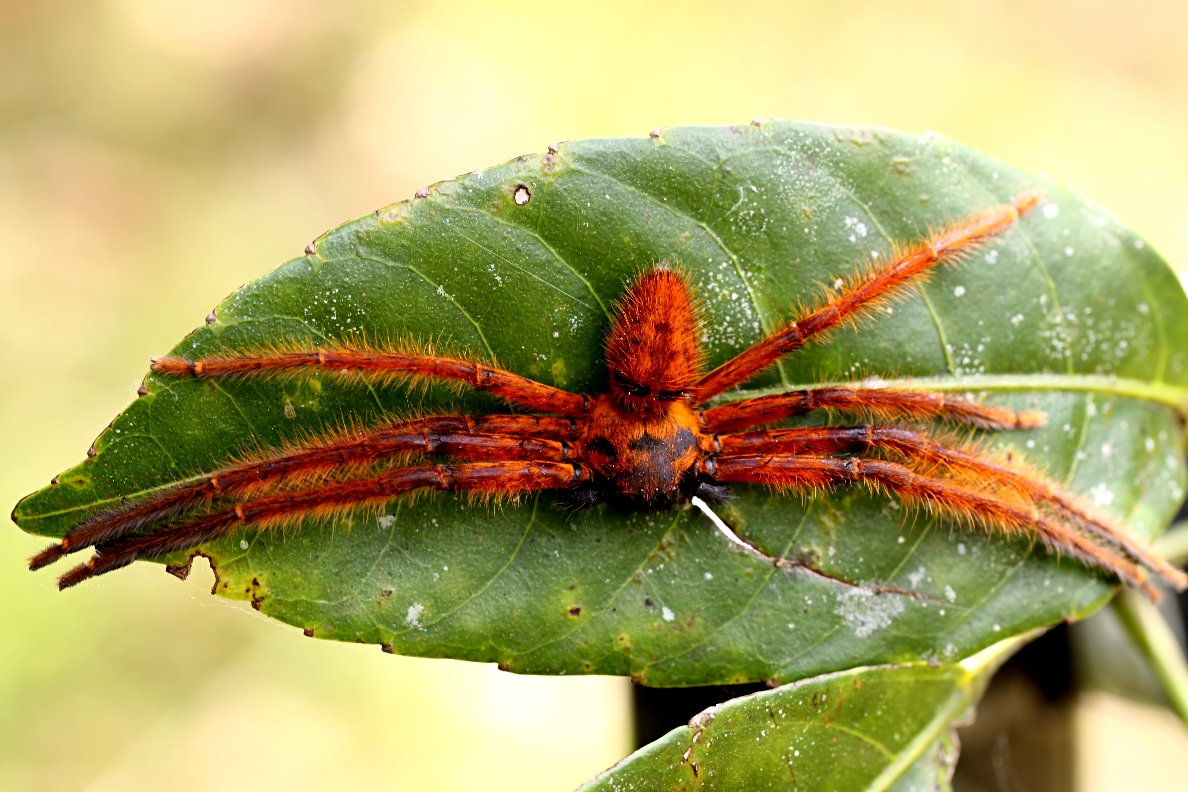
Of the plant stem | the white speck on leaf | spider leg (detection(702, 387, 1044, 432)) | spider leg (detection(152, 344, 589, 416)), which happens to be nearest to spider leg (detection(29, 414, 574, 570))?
spider leg (detection(152, 344, 589, 416))

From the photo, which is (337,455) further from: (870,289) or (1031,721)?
(1031,721)

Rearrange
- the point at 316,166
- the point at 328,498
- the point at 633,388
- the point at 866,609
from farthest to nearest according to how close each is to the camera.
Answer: the point at 316,166, the point at 633,388, the point at 866,609, the point at 328,498

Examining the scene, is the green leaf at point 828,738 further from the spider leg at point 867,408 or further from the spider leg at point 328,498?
the spider leg at point 328,498

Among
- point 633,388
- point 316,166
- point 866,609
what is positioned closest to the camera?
point 866,609

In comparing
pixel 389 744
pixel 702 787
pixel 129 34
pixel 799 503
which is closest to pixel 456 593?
pixel 702 787

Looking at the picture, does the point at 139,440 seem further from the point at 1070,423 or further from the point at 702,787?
the point at 1070,423

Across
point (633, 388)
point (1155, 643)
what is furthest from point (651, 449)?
point (1155, 643)
